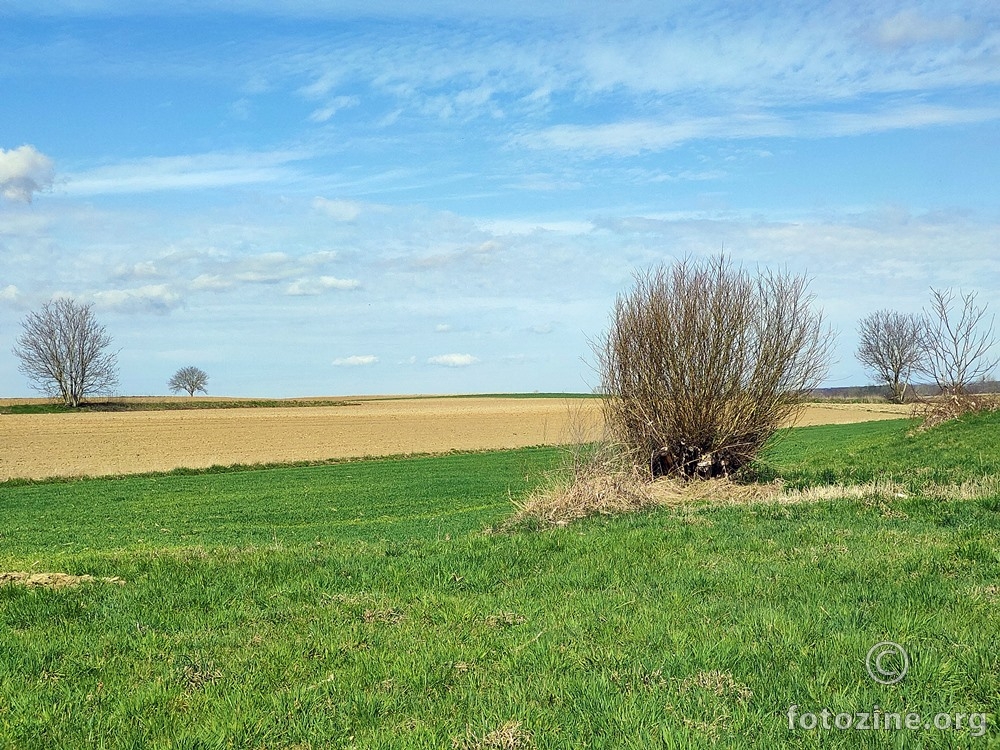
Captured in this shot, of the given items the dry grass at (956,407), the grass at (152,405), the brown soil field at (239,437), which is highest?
the grass at (152,405)

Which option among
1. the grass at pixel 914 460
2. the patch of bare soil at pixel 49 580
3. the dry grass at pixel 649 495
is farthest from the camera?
the grass at pixel 914 460

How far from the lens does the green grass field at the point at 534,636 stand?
212 inches

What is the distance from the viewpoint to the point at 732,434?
1997 cm

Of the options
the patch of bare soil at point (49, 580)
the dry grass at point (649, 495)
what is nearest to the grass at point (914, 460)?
the dry grass at point (649, 495)

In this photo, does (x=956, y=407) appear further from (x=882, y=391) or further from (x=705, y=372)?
(x=882, y=391)

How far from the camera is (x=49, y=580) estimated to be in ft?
31.1

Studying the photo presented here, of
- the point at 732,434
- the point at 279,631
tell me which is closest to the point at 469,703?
the point at 279,631

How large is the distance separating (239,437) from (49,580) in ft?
176

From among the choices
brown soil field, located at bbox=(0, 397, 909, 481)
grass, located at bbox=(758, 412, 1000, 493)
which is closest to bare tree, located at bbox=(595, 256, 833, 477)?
grass, located at bbox=(758, 412, 1000, 493)

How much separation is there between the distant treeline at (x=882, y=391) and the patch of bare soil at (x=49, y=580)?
17230 millimetres

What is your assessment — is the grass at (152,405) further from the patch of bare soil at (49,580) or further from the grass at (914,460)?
the patch of bare soil at (49,580)

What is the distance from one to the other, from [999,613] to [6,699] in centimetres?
796

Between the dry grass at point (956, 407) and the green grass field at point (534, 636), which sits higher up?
the dry grass at point (956, 407)

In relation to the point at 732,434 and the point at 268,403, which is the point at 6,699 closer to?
the point at 732,434
